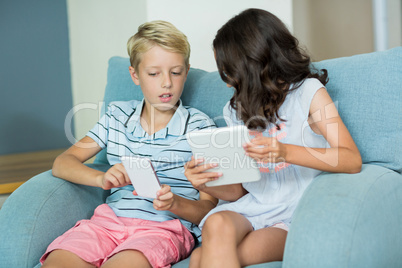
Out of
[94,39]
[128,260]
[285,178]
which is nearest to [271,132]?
[285,178]

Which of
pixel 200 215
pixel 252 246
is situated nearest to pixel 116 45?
pixel 200 215

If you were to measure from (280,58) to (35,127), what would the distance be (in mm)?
3289

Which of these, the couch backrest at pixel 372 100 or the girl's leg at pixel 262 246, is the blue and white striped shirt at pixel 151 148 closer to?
the girl's leg at pixel 262 246

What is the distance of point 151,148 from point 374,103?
2.18 ft

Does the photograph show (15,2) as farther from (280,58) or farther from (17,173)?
(280,58)

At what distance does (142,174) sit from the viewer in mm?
1160

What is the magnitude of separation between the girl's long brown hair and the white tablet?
0.69ft

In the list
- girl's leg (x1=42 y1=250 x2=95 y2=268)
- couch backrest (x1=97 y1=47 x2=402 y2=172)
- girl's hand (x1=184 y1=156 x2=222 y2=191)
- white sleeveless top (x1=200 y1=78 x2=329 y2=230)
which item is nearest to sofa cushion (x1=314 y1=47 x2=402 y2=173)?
couch backrest (x1=97 y1=47 x2=402 y2=172)

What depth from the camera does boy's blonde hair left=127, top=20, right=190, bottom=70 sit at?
142 centimetres

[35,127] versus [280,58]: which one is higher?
[280,58]

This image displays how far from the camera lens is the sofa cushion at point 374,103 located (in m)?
1.27

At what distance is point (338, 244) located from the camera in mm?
913

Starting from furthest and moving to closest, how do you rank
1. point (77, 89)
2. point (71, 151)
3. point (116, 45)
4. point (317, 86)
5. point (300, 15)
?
1. point (77, 89)
2. point (116, 45)
3. point (300, 15)
4. point (71, 151)
5. point (317, 86)

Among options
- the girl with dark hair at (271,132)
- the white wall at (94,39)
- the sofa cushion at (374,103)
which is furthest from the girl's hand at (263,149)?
the white wall at (94,39)
